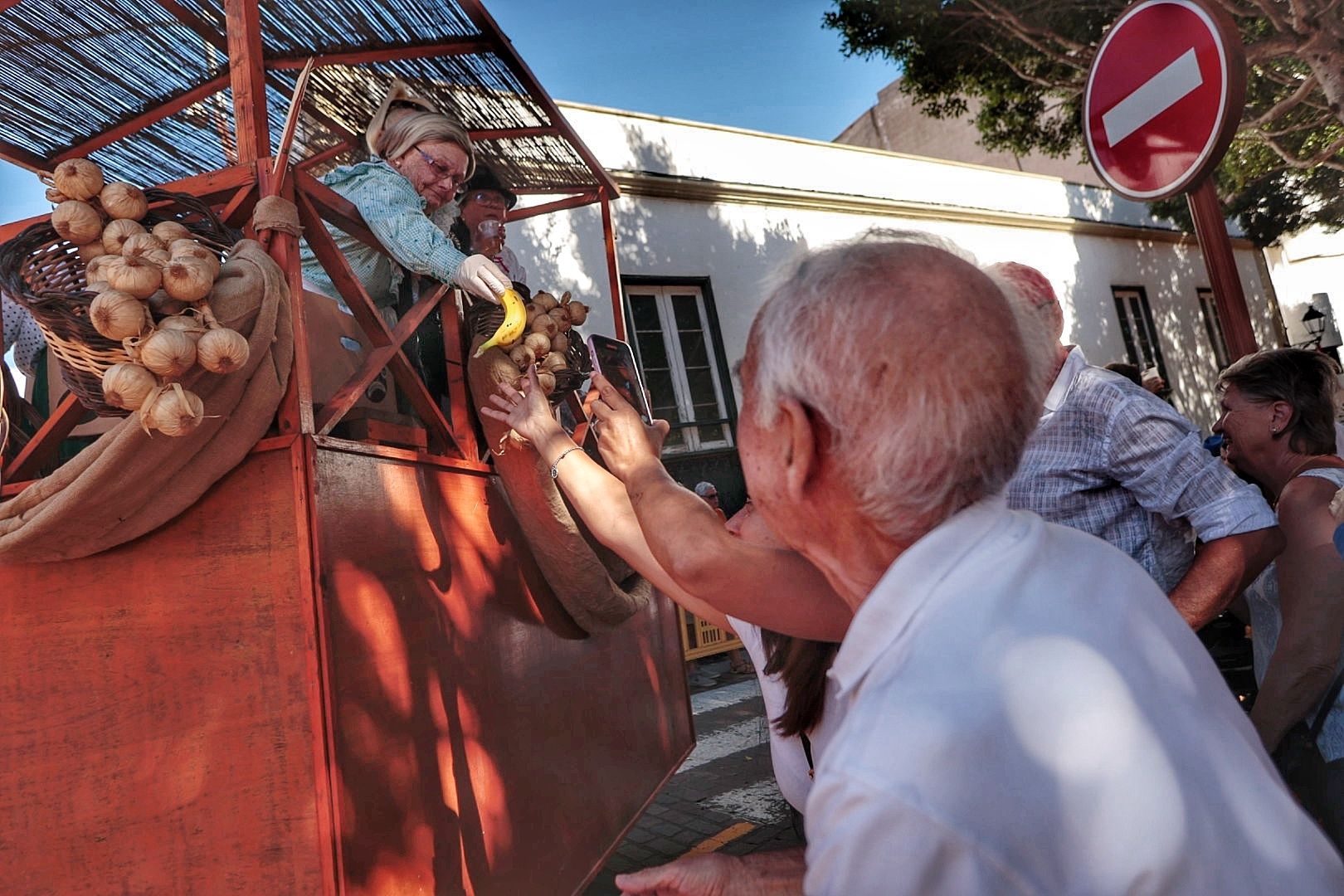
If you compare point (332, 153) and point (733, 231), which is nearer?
point (332, 153)

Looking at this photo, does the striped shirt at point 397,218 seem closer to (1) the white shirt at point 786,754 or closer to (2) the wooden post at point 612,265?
(1) the white shirt at point 786,754

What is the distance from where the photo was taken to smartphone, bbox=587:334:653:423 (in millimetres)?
2293

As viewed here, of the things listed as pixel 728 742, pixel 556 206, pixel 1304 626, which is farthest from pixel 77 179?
pixel 728 742

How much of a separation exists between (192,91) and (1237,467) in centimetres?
385

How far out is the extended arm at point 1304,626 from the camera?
213 cm

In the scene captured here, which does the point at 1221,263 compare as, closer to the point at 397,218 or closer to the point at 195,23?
the point at 397,218

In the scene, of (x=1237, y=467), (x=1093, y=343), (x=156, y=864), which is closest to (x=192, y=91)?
(x=156, y=864)

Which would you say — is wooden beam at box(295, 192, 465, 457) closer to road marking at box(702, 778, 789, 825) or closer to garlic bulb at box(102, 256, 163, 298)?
garlic bulb at box(102, 256, 163, 298)

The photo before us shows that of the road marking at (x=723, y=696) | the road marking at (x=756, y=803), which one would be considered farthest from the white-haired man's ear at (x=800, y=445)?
the road marking at (x=723, y=696)

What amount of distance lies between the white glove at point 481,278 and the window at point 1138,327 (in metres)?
17.3

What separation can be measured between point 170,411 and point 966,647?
146cm

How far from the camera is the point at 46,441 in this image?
A: 2109mm

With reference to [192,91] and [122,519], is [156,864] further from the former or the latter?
[192,91]

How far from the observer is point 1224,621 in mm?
3268
